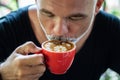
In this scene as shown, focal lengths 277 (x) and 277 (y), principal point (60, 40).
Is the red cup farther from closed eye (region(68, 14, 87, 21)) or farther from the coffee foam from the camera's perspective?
closed eye (region(68, 14, 87, 21))

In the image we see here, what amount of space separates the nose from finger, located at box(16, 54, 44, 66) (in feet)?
0.45

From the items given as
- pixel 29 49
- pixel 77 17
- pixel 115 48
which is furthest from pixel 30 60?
pixel 115 48

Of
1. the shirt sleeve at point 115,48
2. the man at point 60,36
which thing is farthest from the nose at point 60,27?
the shirt sleeve at point 115,48

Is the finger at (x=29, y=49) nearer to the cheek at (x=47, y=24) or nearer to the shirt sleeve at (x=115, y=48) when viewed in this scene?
the cheek at (x=47, y=24)

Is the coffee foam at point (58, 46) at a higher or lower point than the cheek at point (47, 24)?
lower

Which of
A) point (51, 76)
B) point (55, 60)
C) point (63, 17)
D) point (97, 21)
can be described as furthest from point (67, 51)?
point (97, 21)

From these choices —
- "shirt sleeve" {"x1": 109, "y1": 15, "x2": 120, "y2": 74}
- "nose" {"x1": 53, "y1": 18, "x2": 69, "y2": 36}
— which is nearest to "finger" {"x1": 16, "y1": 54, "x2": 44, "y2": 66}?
"nose" {"x1": 53, "y1": 18, "x2": 69, "y2": 36}

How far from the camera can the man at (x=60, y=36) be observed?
Answer: 93cm

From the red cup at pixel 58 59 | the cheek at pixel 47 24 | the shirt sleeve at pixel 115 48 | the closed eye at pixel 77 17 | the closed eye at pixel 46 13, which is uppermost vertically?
the closed eye at pixel 46 13

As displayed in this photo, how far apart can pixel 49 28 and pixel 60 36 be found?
8 centimetres

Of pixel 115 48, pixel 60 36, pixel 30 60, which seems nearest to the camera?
pixel 30 60

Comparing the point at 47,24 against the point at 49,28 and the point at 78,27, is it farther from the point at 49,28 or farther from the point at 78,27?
the point at 78,27

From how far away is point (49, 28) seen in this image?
1052mm

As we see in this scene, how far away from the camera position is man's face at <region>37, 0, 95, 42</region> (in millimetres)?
995
